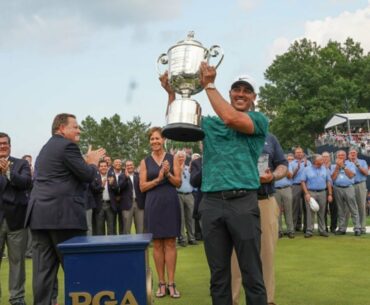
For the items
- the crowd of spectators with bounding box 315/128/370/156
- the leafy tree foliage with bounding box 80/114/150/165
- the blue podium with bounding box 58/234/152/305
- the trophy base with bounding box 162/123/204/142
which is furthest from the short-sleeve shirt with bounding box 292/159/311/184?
the leafy tree foliage with bounding box 80/114/150/165

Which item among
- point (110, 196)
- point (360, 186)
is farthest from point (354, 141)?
point (110, 196)

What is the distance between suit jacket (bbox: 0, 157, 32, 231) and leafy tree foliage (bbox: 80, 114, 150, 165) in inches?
2019

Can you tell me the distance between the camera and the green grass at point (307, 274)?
5723mm

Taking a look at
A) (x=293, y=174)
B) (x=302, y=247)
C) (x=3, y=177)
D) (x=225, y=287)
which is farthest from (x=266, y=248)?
(x=293, y=174)

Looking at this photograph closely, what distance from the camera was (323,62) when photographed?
55.3 m

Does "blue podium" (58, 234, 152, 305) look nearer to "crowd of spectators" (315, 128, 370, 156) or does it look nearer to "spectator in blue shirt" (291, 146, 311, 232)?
"spectator in blue shirt" (291, 146, 311, 232)

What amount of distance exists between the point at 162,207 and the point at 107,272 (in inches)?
102

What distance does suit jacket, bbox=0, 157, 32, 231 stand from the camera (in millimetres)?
5590

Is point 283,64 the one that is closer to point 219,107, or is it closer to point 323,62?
point 323,62

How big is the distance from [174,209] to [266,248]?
1509 millimetres

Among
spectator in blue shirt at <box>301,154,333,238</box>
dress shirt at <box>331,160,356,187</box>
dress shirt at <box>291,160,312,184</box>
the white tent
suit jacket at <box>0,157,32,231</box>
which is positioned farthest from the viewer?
the white tent

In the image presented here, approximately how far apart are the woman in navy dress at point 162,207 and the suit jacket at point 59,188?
130 cm

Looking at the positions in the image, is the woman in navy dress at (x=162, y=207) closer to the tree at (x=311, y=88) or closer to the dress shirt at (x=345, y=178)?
the dress shirt at (x=345, y=178)

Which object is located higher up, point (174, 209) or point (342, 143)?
point (342, 143)
